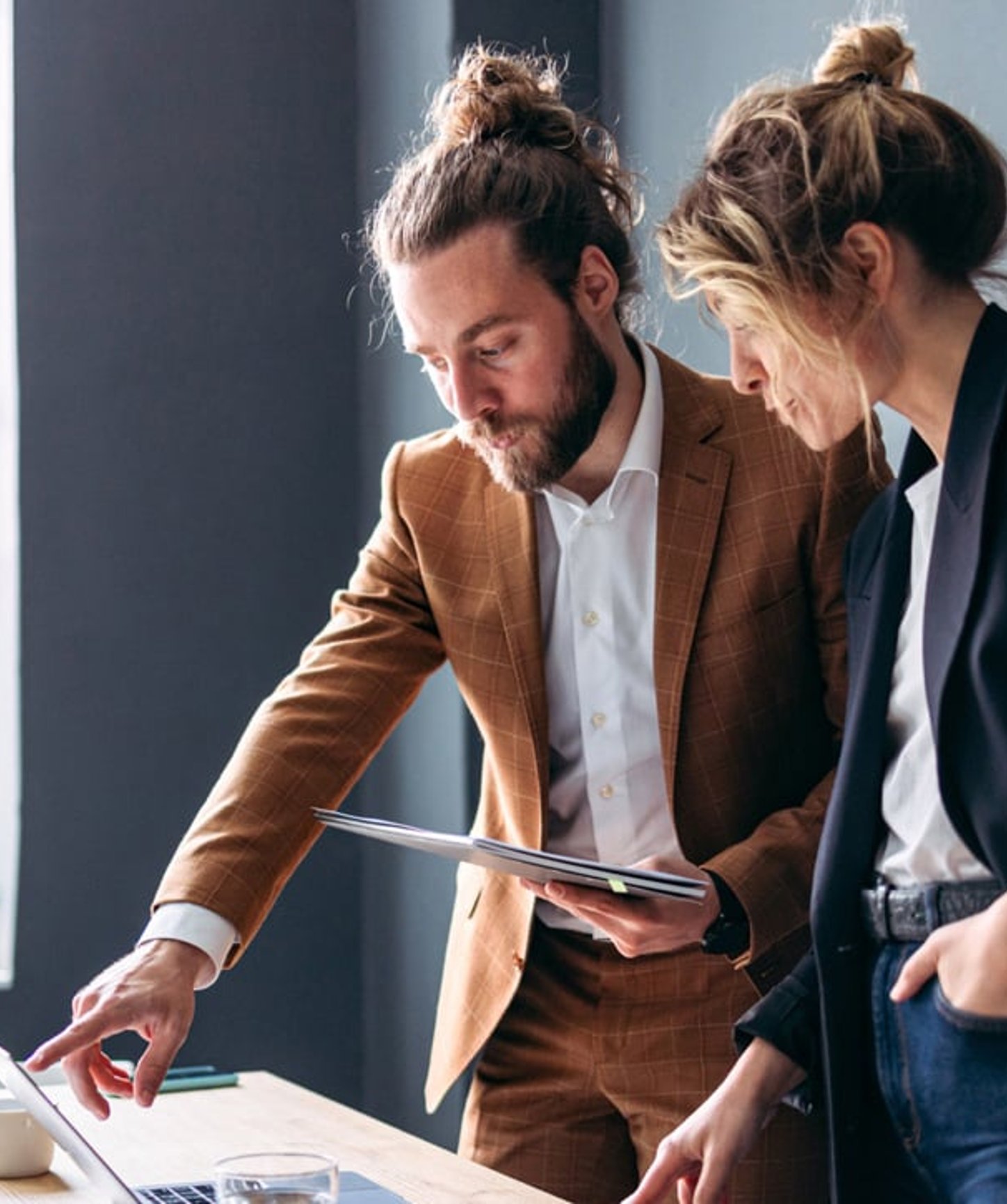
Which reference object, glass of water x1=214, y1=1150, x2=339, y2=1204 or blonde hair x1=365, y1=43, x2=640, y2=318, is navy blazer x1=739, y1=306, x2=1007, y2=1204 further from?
blonde hair x1=365, y1=43, x2=640, y2=318

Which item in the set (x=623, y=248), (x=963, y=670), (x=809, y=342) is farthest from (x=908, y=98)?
(x=623, y=248)

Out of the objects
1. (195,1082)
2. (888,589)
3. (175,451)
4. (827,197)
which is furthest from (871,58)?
(175,451)

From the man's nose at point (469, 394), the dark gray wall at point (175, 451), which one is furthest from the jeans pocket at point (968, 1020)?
the dark gray wall at point (175, 451)

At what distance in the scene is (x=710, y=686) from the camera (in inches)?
77.0

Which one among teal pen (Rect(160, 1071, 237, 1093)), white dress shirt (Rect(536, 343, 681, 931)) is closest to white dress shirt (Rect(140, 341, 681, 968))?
white dress shirt (Rect(536, 343, 681, 931))

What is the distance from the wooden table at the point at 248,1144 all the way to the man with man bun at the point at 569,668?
0.48 ft

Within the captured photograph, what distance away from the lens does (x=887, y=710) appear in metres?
1.56

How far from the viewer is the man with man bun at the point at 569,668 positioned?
1.92 meters

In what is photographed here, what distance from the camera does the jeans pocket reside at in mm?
1373

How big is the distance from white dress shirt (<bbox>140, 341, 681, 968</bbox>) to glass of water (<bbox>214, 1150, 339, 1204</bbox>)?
2.06ft

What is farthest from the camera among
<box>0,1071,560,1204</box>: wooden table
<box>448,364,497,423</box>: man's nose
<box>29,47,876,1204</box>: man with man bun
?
<box>448,364,497,423</box>: man's nose

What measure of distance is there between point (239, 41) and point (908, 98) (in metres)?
2.31

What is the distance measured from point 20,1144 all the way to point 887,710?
3.01 ft

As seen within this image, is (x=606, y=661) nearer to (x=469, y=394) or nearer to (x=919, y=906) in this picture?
(x=469, y=394)
